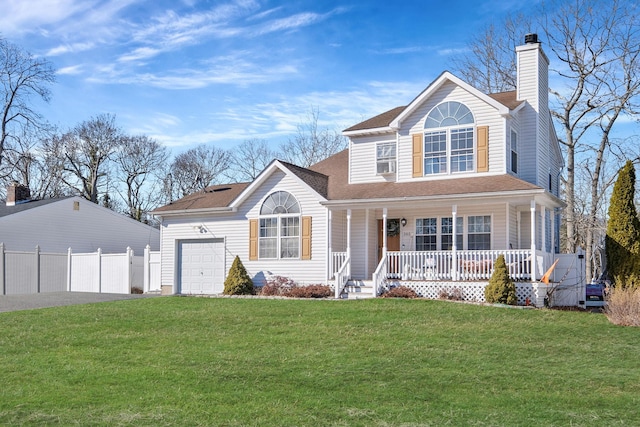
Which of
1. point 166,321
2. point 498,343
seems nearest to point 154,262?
point 166,321

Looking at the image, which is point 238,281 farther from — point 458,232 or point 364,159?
point 458,232

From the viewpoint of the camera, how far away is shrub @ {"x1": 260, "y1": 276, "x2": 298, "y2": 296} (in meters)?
21.8

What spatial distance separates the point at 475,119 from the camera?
67.0ft

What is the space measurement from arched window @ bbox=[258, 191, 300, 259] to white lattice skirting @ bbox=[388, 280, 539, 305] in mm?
4064

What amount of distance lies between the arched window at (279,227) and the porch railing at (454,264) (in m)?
3.57

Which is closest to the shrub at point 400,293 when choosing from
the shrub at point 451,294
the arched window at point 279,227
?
the shrub at point 451,294

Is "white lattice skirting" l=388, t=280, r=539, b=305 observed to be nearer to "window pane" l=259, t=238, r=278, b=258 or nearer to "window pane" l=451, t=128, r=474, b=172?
"window pane" l=451, t=128, r=474, b=172

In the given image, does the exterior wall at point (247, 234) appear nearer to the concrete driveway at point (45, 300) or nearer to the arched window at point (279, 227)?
the arched window at point (279, 227)

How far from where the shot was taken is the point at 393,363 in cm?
1088

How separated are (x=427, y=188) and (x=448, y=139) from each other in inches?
72.4

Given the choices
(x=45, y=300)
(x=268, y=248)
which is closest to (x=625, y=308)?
(x=268, y=248)

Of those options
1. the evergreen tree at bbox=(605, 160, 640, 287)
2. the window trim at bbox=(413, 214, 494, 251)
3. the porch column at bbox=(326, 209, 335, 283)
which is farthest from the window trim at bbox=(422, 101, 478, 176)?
the evergreen tree at bbox=(605, 160, 640, 287)

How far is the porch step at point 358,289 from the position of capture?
20.1m

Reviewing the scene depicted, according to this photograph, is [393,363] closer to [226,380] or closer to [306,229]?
[226,380]
